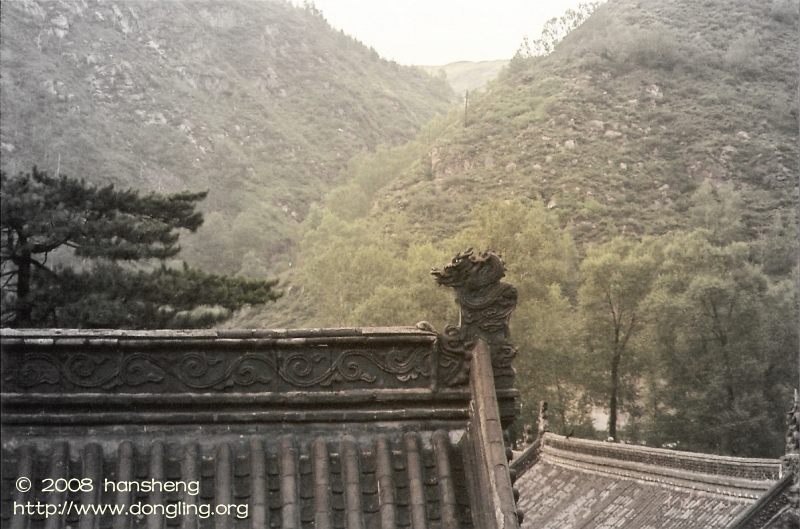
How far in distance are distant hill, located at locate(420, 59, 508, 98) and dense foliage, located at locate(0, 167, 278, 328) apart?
329 ft

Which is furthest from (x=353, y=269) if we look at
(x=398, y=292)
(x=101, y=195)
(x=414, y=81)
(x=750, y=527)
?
(x=414, y=81)

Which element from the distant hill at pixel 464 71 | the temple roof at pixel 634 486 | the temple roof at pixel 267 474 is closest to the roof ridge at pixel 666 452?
the temple roof at pixel 634 486

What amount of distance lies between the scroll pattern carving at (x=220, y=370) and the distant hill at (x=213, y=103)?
4406 cm

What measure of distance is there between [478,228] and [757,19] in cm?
4757

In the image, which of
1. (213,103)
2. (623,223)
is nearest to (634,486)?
(623,223)

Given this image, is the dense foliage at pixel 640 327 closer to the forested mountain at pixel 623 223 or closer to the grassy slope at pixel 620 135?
the forested mountain at pixel 623 223

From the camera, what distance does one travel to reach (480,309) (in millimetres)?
5809

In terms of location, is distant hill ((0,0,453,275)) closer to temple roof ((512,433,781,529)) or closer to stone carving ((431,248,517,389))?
temple roof ((512,433,781,529))

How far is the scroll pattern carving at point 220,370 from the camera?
217 inches

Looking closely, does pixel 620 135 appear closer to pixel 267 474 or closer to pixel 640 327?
pixel 640 327

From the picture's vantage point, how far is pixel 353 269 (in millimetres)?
45656

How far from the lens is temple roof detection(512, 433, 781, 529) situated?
47.5 feet

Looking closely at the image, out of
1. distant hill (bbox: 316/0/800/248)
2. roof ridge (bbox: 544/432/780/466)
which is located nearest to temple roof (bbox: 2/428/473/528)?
roof ridge (bbox: 544/432/780/466)

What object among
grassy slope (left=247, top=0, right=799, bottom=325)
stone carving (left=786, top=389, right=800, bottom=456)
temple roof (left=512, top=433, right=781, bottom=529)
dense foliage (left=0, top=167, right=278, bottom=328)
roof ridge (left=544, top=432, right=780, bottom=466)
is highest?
grassy slope (left=247, top=0, right=799, bottom=325)
